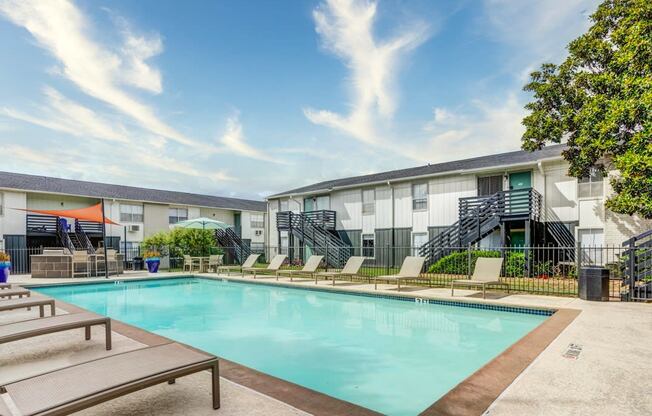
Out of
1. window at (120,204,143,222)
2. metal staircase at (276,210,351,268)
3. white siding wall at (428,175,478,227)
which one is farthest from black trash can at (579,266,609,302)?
window at (120,204,143,222)

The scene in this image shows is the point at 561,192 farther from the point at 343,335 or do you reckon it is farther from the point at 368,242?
the point at 343,335

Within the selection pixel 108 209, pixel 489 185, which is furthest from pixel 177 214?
pixel 489 185

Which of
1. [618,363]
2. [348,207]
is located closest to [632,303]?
[618,363]

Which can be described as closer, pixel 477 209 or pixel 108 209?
pixel 477 209

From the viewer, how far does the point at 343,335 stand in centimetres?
712

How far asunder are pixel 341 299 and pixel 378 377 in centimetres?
609

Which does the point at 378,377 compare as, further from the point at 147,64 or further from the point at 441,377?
the point at 147,64

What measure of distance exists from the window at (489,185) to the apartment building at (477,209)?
45 millimetres

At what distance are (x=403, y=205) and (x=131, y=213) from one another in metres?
19.1

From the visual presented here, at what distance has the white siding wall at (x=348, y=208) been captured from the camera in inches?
909

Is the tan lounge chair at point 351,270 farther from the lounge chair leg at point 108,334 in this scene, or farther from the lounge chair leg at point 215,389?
the lounge chair leg at point 215,389

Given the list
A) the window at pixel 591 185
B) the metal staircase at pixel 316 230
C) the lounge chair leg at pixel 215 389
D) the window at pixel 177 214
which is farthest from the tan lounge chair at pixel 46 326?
the window at pixel 177 214

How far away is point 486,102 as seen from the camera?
15109 millimetres

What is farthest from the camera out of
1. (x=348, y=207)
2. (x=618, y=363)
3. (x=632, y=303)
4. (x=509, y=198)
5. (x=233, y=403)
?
(x=348, y=207)
